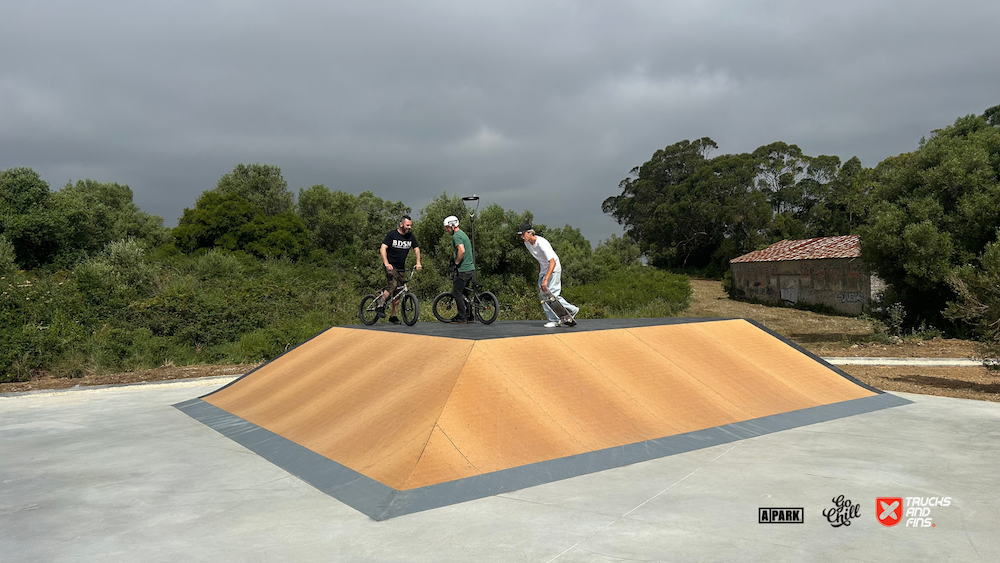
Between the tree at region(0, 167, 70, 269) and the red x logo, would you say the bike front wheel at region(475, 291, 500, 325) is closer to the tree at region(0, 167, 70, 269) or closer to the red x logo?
the red x logo

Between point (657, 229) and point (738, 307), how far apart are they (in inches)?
819

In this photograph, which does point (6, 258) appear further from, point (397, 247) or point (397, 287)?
point (397, 247)

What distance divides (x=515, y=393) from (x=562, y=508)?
1.83 metres

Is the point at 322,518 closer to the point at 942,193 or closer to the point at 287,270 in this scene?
the point at 942,193

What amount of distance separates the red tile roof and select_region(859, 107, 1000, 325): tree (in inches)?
315

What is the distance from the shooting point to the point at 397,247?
931 cm

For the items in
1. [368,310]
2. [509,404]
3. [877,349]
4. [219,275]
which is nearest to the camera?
[509,404]

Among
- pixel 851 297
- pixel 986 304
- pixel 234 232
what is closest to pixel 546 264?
pixel 986 304

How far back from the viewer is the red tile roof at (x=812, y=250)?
1094 inches

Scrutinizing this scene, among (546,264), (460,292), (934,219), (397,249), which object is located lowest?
(460,292)

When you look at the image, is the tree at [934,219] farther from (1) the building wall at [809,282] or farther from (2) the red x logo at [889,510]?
(2) the red x logo at [889,510]

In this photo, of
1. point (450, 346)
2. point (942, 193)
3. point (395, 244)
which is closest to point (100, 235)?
point (395, 244)

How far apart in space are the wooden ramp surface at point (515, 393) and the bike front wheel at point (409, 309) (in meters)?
1.03

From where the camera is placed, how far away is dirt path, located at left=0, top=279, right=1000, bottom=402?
30.6ft
